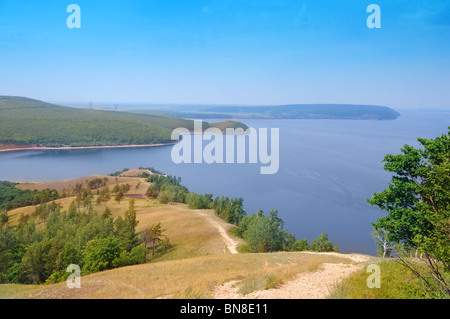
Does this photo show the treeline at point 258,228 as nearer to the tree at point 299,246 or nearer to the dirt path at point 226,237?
the tree at point 299,246

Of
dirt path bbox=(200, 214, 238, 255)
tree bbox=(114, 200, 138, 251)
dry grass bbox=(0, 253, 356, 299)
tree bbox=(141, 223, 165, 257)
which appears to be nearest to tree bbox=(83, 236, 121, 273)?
tree bbox=(114, 200, 138, 251)

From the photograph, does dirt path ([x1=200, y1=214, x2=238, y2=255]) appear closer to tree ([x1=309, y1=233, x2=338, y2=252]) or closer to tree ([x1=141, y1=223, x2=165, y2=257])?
tree ([x1=141, y1=223, x2=165, y2=257])

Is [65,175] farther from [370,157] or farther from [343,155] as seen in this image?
[370,157]

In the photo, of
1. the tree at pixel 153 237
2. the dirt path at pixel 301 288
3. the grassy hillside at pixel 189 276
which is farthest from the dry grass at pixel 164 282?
the tree at pixel 153 237

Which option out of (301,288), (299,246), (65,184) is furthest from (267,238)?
(65,184)

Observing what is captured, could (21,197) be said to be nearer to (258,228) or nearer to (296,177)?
(258,228)
